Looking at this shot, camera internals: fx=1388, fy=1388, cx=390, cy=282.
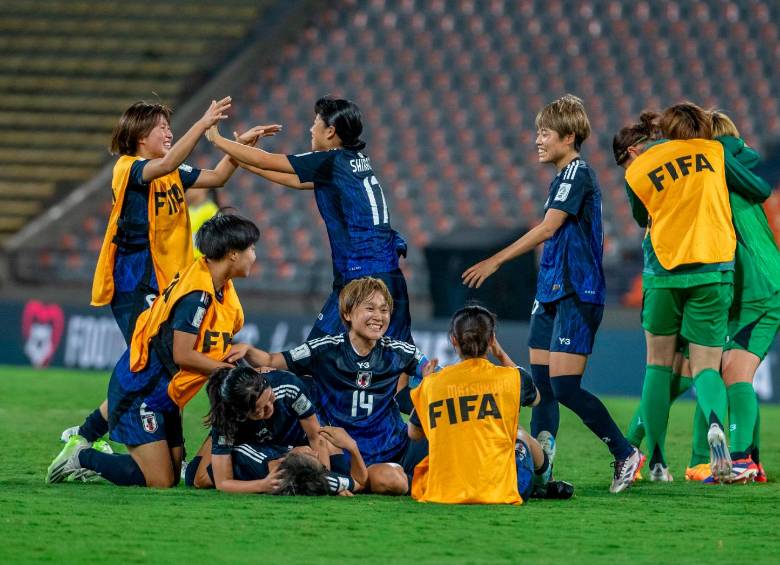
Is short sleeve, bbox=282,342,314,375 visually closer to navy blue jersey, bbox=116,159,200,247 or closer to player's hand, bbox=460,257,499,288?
player's hand, bbox=460,257,499,288

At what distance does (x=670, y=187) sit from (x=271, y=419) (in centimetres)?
203

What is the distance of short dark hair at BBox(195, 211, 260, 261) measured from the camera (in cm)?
579

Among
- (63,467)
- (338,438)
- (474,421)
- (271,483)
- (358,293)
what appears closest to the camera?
(474,421)

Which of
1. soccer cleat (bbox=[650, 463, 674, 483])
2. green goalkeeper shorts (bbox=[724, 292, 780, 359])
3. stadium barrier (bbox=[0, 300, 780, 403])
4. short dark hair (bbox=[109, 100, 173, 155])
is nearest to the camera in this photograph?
soccer cleat (bbox=[650, 463, 674, 483])

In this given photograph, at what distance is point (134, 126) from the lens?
641 centimetres

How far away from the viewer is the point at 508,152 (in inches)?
665

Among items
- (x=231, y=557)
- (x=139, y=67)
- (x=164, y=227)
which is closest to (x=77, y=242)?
(x=139, y=67)

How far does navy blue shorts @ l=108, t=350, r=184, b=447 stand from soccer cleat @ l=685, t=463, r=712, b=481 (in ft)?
7.78

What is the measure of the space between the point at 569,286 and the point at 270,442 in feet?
4.73

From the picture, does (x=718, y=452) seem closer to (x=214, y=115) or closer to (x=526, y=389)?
(x=526, y=389)

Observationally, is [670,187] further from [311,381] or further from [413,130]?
[413,130]

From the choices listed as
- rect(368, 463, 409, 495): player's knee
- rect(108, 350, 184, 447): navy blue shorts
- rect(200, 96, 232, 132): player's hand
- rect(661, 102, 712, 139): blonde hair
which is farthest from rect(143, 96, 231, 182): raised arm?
rect(661, 102, 712, 139): blonde hair

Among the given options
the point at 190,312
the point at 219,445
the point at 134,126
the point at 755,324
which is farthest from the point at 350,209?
the point at 755,324

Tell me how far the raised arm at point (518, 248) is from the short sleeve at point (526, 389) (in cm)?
44
